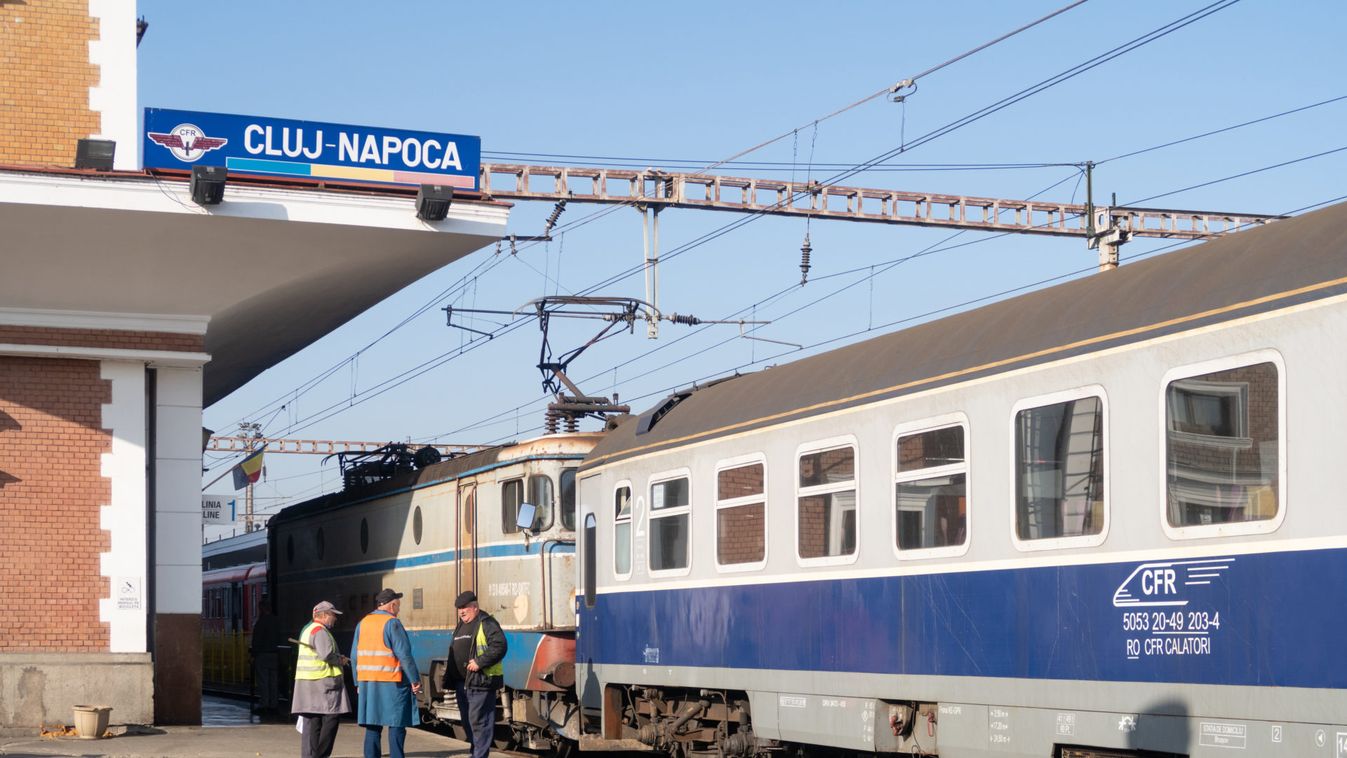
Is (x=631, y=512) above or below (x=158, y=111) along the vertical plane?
below

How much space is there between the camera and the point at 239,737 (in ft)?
54.4

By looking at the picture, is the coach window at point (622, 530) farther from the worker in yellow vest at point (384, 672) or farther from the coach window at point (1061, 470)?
the coach window at point (1061, 470)

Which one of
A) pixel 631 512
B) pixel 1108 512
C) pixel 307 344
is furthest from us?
pixel 307 344

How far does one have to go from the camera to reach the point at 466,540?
18.2 metres

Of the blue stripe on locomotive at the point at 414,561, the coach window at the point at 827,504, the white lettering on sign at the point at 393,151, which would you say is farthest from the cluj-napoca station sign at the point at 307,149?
the coach window at the point at 827,504

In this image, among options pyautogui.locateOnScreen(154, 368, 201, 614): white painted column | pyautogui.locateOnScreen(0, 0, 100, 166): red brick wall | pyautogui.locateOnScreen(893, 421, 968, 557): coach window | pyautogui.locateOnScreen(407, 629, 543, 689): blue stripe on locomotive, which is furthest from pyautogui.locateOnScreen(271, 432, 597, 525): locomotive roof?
pyautogui.locateOnScreen(893, 421, 968, 557): coach window

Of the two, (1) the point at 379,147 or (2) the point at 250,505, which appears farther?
(2) the point at 250,505

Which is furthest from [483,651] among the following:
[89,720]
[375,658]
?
[89,720]

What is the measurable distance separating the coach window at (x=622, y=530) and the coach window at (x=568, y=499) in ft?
5.77

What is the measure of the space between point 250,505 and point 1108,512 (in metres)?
74.9

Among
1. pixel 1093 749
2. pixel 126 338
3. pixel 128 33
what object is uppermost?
pixel 128 33

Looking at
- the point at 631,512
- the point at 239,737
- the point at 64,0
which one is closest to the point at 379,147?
the point at 64,0

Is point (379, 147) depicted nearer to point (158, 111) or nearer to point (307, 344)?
point (158, 111)

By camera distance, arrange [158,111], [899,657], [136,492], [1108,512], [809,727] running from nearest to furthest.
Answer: [1108,512], [899,657], [809,727], [158,111], [136,492]
